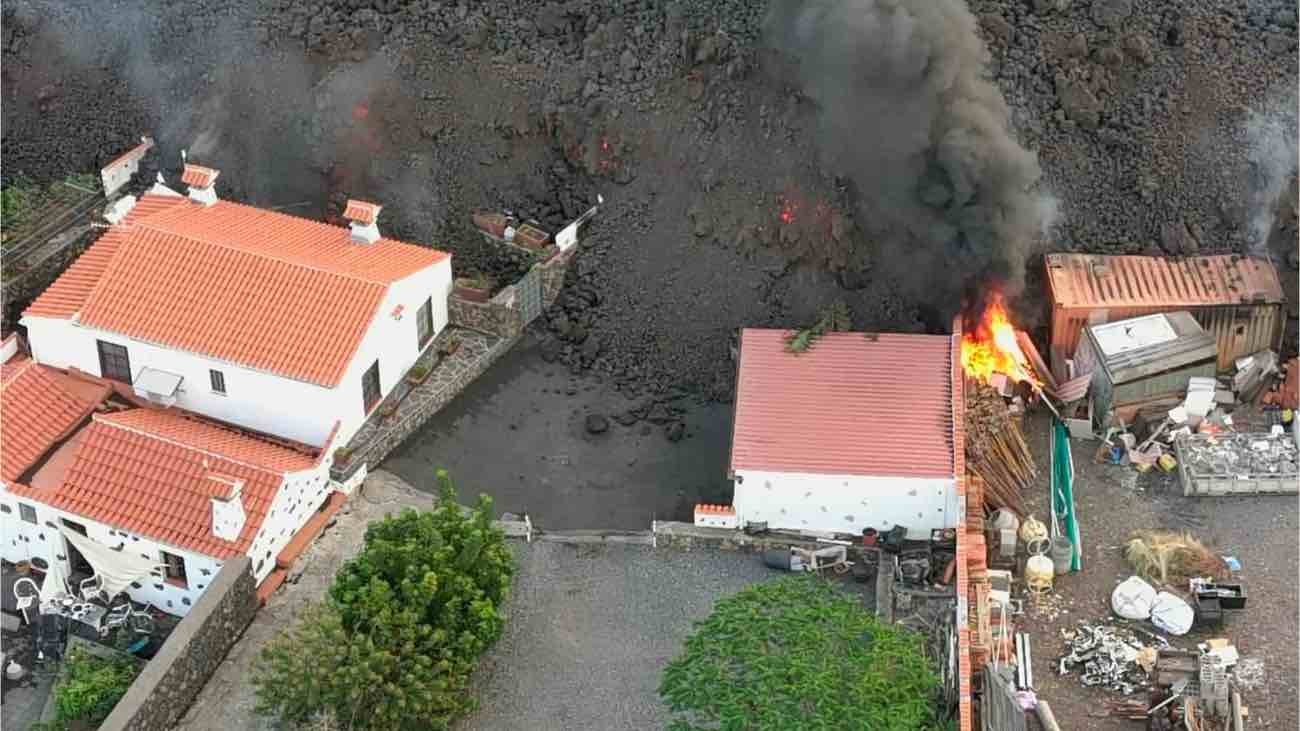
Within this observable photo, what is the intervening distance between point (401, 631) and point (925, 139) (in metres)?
14.1

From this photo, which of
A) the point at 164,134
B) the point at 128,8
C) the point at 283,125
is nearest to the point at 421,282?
the point at 283,125

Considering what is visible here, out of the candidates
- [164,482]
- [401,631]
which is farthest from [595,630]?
[164,482]

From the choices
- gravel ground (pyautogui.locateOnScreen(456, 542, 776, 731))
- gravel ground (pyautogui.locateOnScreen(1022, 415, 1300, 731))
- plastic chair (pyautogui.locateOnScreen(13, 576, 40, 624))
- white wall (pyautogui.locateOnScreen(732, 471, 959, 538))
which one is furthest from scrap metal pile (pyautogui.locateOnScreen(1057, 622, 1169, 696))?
plastic chair (pyautogui.locateOnScreen(13, 576, 40, 624))

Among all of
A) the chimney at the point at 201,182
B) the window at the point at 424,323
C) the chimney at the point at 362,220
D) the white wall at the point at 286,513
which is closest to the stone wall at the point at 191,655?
the white wall at the point at 286,513

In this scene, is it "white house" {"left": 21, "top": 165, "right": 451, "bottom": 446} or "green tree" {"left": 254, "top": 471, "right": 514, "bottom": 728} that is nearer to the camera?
"green tree" {"left": 254, "top": 471, "right": 514, "bottom": 728}

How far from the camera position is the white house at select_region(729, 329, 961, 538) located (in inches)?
1366

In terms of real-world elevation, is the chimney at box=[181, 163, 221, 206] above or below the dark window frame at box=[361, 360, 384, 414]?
above

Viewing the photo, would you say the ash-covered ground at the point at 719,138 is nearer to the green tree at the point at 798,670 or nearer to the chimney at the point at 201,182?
the chimney at the point at 201,182

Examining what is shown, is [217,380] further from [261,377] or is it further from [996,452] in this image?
[996,452]

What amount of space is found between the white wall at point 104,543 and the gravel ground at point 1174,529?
1460cm

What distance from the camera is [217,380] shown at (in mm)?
37125

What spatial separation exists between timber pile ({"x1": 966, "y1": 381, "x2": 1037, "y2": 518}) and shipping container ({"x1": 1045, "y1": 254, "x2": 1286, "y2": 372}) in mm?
2837

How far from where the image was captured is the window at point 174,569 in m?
34.2

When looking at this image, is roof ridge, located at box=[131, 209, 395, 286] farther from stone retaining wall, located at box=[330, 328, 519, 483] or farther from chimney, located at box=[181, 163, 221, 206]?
stone retaining wall, located at box=[330, 328, 519, 483]
